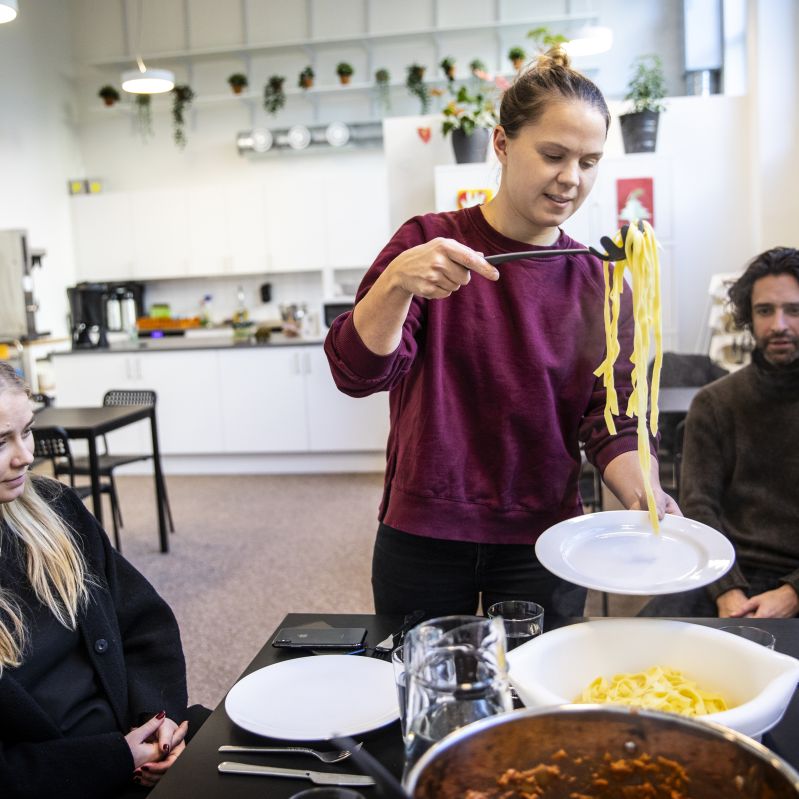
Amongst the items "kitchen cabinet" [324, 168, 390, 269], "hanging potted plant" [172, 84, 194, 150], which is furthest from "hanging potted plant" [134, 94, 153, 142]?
"kitchen cabinet" [324, 168, 390, 269]

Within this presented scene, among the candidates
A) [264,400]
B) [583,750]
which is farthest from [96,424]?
[583,750]

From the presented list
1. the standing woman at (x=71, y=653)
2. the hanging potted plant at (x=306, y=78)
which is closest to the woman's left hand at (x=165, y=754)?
the standing woman at (x=71, y=653)

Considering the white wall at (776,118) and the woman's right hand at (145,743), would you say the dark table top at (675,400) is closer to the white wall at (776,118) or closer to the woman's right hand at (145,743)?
the white wall at (776,118)

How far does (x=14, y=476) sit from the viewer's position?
55.4 inches

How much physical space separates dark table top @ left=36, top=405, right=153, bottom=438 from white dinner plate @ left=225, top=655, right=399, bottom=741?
2704mm

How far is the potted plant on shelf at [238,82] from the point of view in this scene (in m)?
7.80

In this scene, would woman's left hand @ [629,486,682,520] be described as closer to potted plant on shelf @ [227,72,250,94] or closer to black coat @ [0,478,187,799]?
black coat @ [0,478,187,799]

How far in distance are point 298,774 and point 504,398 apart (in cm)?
71

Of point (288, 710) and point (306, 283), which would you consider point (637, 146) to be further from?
point (288, 710)

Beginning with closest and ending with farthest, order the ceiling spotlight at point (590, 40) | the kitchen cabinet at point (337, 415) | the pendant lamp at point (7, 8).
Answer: the pendant lamp at point (7, 8) → the ceiling spotlight at point (590, 40) → the kitchen cabinet at point (337, 415)

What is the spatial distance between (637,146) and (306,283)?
388cm

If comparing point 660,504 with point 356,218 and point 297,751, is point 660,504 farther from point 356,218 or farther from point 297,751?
point 356,218

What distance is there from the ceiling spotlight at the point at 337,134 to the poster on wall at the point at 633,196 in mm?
3357

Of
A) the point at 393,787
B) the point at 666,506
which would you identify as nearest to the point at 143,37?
the point at 666,506
